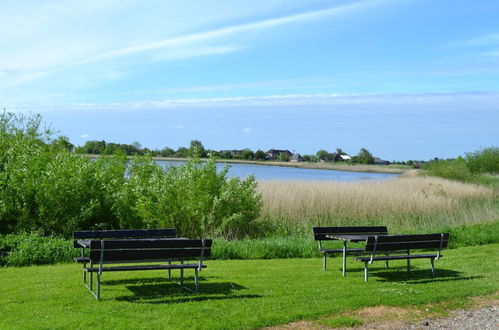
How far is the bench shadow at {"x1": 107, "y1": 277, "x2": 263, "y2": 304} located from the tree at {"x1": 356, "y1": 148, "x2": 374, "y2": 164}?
237 feet

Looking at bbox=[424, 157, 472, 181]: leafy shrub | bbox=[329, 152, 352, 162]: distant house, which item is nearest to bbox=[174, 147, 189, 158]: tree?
bbox=[424, 157, 472, 181]: leafy shrub

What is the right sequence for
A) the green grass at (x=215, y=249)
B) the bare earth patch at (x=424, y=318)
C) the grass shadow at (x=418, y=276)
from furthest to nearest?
1. the green grass at (x=215, y=249)
2. the grass shadow at (x=418, y=276)
3. the bare earth patch at (x=424, y=318)

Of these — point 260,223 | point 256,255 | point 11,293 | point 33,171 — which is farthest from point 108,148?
point 11,293

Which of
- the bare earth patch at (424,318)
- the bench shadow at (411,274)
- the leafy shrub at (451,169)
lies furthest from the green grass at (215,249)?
the leafy shrub at (451,169)

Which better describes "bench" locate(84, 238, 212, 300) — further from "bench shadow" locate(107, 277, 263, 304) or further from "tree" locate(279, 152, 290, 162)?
"tree" locate(279, 152, 290, 162)

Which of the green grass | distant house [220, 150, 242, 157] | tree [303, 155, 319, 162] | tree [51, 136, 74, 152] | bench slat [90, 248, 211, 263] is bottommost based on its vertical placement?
the green grass

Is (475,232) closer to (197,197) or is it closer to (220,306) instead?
(197,197)

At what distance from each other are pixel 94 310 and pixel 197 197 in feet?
25.0

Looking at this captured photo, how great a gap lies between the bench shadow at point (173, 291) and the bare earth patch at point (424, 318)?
1.40 m

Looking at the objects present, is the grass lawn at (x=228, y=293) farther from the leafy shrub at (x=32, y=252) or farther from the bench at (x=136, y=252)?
the leafy shrub at (x=32, y=252)

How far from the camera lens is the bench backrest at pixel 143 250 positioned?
718 cm

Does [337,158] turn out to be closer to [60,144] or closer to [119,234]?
[60,144]

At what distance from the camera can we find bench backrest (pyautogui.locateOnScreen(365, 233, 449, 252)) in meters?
8.75

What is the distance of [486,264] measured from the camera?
1054cm
